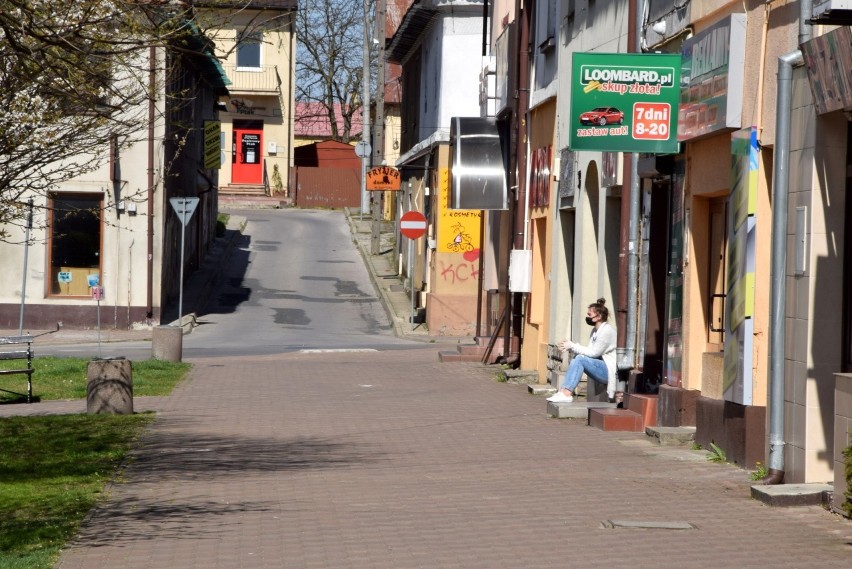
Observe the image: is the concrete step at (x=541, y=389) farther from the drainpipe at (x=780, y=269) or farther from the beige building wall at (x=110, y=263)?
the beige building wall at (x=110, y=263)

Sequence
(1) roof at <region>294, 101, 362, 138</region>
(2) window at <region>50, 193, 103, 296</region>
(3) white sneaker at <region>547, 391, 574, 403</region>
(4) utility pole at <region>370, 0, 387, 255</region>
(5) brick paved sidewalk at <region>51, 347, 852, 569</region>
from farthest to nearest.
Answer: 1. (1) roof at <region>294, 101, 362, 138</region>
2. (4) utility pole at <region>370, 0, 387, 255</region>
3. (2) window at <region>50, 193, 103, 296</region>
4. (3) white sneaker at <region>547, 391, 574, 403</region>
5. (5) brick paved sidewalk at <region>51, 347, 852, 569</region>

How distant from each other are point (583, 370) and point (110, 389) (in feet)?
17.6

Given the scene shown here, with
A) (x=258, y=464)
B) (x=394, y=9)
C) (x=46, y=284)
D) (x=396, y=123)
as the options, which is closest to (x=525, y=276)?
(x=258, y=464)

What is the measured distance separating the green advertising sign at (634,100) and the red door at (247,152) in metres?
50.6

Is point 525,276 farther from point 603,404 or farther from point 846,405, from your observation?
point 846,405

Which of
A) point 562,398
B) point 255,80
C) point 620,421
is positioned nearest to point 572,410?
point 562,398

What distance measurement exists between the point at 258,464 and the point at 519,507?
9.89 ft

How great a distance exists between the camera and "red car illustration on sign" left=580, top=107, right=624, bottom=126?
12773 mm

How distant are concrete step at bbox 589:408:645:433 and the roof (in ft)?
207

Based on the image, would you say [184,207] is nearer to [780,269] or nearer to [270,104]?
[780,269]

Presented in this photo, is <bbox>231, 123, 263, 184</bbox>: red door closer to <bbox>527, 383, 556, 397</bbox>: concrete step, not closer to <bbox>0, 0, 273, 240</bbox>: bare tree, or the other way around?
<bbox>527, 383, 556, 397</bbox>: concrete step

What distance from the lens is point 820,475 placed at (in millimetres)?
9461

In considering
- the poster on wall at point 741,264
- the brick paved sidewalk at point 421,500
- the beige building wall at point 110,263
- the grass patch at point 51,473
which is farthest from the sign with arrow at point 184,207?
the poster on wall at point 741,264

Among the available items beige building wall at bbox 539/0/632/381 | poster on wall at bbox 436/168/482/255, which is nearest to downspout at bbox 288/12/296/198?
poster on wall at bbox 436/168/482/255
